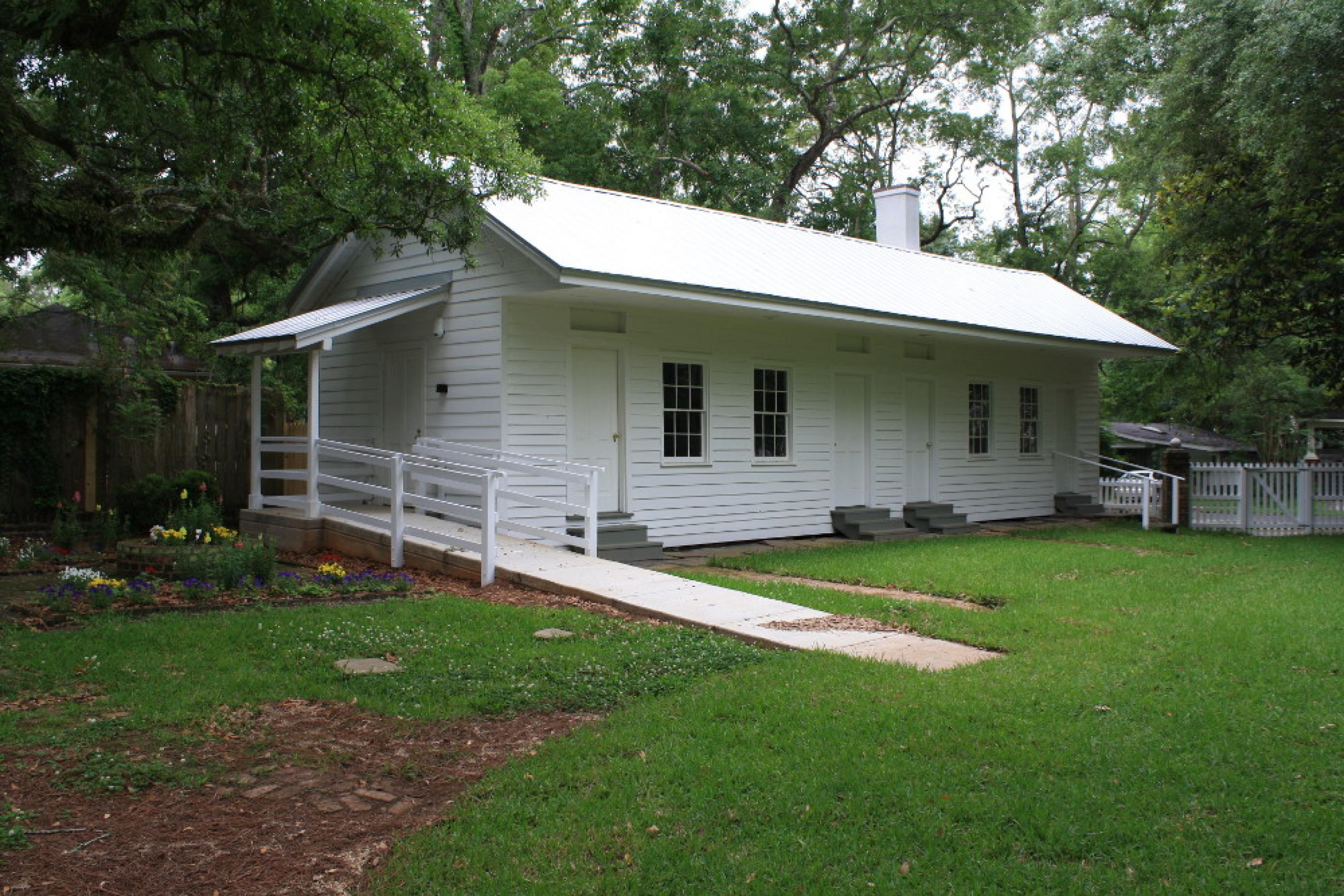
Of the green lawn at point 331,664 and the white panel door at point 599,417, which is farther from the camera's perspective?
the white panel door at point 599,417

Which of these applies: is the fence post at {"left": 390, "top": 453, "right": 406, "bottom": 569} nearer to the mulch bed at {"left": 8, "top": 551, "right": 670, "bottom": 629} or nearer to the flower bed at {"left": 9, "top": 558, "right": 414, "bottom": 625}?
the mulch bed at {"left": 8, "top": 551, "right": 670, "bottom": 629}

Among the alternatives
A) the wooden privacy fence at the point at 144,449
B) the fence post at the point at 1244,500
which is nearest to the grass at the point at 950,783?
the wooden privacy fence at the point at 144,449

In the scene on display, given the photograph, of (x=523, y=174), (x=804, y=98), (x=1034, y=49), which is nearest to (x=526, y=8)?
(x=804, y=98)

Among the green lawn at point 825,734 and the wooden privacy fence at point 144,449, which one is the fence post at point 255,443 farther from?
the green lawn at point 825,734

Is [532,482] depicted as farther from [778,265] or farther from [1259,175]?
[1259,175]

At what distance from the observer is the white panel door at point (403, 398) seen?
545 inches

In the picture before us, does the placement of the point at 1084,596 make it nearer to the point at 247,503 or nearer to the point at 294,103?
the point at 294,103

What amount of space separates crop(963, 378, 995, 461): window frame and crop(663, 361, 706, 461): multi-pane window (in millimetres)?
6384

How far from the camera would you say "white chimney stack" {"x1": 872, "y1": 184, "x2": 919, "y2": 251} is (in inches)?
848

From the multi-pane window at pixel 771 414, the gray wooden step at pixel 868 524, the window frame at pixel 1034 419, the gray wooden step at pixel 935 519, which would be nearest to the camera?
the multi-pane window at pixel 771 414

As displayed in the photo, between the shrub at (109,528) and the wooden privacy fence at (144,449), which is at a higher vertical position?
the wooden privacy fence at (144,449)

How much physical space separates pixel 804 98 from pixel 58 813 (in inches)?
1172

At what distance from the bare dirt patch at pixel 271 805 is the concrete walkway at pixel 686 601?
2355 mm

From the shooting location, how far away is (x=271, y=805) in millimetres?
4527
